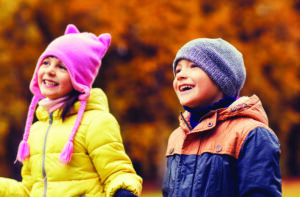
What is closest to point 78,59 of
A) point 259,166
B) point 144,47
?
point 259,166

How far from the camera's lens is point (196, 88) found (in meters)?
2.94

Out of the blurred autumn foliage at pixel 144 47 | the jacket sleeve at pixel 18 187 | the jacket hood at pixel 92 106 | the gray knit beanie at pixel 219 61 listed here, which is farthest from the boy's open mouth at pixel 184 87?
the blurred autumn foliage at pixel 144 47

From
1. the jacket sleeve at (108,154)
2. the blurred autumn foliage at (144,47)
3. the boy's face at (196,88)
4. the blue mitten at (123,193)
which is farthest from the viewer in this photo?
the blurred autumn foliage at (144,47)

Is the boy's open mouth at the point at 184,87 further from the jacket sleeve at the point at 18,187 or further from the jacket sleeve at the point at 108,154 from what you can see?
the jacket sleeve at the point at 18,187

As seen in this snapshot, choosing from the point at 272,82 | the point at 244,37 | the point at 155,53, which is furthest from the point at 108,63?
the point at 272,82

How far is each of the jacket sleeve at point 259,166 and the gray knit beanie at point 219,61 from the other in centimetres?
43

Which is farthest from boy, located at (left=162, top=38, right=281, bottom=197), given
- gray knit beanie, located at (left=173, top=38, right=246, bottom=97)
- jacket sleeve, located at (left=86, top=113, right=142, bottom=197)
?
jacket sleeve, located at (left=86, top=113, right=142, bottom=197)

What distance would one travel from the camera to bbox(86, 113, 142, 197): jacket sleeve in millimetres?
3332

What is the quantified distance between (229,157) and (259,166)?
201mm

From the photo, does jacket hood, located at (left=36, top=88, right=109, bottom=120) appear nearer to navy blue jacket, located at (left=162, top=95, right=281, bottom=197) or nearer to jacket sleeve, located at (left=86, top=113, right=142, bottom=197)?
jacket sleeve, located at (left=86, top=113, right=142, bottom=197)

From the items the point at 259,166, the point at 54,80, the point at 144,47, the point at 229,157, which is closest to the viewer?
the point at 259,166

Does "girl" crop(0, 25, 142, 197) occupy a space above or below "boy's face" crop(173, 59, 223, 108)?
below

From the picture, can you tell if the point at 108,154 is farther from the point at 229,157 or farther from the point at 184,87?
the point at 229,157

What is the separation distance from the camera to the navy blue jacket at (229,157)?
2557 mm
